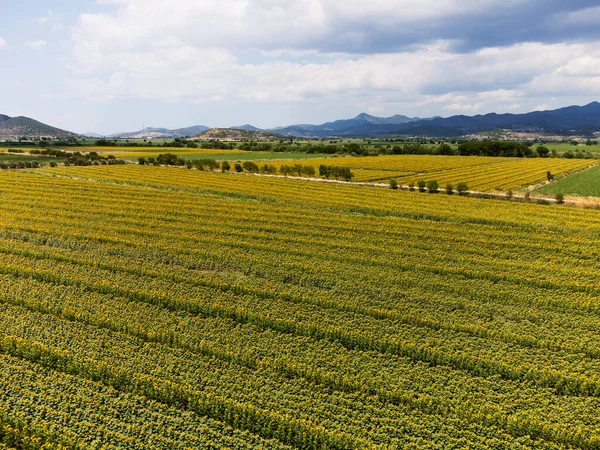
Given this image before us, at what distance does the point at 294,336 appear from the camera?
17172 millimetres

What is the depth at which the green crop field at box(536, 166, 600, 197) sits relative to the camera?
6046 cm

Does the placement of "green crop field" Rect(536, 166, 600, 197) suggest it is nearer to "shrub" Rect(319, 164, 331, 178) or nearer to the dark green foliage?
"shrub" Rect(319, 164, 331, 178)

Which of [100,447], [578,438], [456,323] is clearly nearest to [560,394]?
[578,438]

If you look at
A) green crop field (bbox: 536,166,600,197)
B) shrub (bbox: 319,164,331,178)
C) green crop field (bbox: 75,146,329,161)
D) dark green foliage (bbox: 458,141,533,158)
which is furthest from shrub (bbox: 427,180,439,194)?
dark green foliage (bbox: 458,141,533,158)

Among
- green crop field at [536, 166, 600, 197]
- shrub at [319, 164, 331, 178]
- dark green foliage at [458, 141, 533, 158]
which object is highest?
dark green foliage at [458, 141, 533, 158]

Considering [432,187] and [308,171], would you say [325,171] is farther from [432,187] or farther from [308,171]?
[432,187]

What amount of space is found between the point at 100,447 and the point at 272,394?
17.8 feet

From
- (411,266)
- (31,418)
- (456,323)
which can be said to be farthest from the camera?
(411,266)

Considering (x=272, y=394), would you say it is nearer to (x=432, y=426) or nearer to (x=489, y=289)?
(x=432, y=426)

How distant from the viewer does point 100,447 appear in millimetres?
10891

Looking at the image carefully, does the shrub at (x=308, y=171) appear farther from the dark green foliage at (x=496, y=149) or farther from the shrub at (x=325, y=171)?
the dark green foliage at (x=496, y=149)

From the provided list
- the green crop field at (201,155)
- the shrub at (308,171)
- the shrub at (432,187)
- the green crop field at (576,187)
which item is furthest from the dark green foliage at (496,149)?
the shrub at (432,187)

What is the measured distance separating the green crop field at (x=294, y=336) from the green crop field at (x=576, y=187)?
33711 mm

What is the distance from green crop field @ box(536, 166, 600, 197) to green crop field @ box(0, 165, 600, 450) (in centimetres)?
3371
